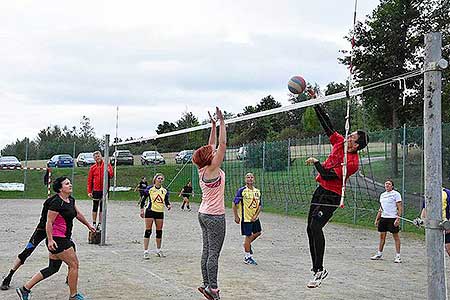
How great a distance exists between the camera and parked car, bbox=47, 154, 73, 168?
139ft

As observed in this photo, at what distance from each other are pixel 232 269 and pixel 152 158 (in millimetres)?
30565

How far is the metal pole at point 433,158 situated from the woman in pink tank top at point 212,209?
2543 millimetres

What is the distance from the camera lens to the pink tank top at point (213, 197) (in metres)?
7.32

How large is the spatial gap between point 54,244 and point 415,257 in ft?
28.8

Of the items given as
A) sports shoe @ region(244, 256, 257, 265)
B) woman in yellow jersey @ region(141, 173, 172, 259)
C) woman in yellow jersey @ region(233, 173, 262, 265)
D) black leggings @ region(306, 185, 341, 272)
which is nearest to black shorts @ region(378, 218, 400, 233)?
woman in yellow jersey @ region(233, 173, 262, 265)

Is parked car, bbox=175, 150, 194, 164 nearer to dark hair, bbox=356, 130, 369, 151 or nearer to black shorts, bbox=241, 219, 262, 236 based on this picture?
black shorts, bbox=241, 219, 262, 236

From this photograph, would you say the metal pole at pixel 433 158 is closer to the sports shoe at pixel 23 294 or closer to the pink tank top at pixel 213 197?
the pink tank top at pixel 213 197

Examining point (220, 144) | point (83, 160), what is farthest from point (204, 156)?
point (83, 160)

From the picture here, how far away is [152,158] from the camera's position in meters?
41.2

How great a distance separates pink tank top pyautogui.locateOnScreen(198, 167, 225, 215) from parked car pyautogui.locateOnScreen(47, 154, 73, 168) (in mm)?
36207

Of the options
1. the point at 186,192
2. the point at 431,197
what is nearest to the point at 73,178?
the point at 186,192

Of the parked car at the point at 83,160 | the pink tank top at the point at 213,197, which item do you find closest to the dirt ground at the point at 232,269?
the pink tank top at the point at 213,197

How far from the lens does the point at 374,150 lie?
20219 millimetres

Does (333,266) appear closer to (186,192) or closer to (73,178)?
(186,192)
